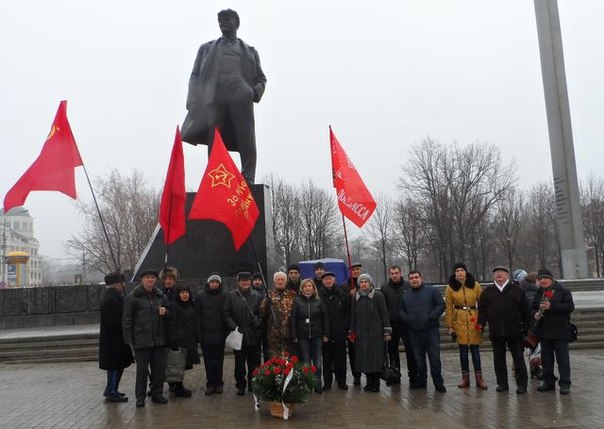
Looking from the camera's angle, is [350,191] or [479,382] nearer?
[479,382]

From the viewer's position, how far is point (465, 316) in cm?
736

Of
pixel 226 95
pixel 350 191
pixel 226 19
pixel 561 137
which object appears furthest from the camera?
pixel 561 137

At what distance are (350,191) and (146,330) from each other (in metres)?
3.52

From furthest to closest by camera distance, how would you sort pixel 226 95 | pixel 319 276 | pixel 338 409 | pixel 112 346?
pixel 226 95 → pixel 319 276 → pixel 112 346 → pixel 338 409

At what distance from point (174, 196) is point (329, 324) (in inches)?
113

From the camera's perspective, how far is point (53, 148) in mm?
Result: 8273

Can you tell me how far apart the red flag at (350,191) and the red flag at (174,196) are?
7.55 ft

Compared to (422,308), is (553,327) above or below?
below

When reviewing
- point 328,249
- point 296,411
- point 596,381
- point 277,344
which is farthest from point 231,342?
point 328,249

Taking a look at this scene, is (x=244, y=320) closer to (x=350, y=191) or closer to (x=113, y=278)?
(x=113, y=278)

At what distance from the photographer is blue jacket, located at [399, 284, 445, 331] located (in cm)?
732

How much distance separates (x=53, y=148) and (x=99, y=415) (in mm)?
4108

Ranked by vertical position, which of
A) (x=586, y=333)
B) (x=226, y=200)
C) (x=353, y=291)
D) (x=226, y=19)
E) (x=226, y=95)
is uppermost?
(x=226, y=19)

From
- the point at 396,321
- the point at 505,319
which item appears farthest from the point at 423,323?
the point at 505,319
